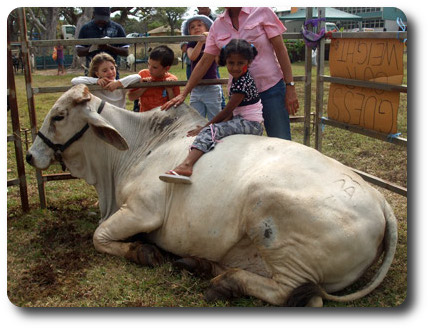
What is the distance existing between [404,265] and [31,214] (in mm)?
4040

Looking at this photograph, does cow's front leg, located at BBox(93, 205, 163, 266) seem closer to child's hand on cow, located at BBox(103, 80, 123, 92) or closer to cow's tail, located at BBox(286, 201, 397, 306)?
cow's tail, located at BBox(286, 201, 397, 306)

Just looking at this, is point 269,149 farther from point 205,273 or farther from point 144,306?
point 144,306

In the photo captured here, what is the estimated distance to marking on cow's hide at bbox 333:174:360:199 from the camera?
12.7ft

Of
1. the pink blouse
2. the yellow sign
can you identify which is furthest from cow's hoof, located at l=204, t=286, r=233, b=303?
the yellow sign

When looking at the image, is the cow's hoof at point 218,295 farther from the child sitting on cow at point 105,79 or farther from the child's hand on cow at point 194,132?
the child sitting on cow at point 105,79

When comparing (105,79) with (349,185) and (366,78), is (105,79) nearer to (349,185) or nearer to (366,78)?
(366,78)

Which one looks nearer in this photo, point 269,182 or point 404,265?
point 269,182

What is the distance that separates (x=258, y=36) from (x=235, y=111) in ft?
2.88

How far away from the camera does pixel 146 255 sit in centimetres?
455

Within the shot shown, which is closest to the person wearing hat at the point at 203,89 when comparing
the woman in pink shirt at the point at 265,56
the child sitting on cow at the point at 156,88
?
the child sitting on cow at the point at 156,88

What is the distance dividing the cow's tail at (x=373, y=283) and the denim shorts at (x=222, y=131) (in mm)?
1471

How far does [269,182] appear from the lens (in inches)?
158

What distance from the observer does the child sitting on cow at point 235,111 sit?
15.0 ft

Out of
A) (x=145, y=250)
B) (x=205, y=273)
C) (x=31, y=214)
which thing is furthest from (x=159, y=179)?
(x=31, y=214)
